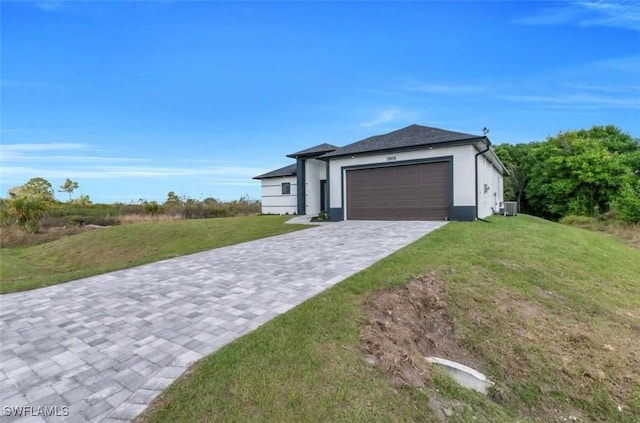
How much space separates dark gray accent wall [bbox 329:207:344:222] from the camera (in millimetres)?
13521

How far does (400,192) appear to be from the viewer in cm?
1222

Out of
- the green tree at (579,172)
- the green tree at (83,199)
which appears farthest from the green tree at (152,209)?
the green tree at (579,172)

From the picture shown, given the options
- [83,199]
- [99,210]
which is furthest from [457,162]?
[83,199]

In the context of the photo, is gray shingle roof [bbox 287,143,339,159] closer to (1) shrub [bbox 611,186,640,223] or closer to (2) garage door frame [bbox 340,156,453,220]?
(2) garage door frame [bbox 340,156,453,220]

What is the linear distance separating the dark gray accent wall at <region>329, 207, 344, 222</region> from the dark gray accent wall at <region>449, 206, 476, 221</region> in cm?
472

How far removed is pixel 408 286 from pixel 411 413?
2.39 metres

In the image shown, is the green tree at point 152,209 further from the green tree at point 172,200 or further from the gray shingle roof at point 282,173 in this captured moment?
the gray shingle roof at point 282,173

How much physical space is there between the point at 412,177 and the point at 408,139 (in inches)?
70.4

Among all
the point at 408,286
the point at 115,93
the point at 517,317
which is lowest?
the point at 517,317

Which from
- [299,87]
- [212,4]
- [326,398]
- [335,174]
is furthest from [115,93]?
[326,398]

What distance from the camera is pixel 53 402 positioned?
204 centimetres

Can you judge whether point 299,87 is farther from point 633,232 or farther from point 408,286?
point 633,232

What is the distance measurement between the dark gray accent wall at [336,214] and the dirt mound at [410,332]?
9.01 metres

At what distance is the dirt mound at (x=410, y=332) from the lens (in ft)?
8.57
